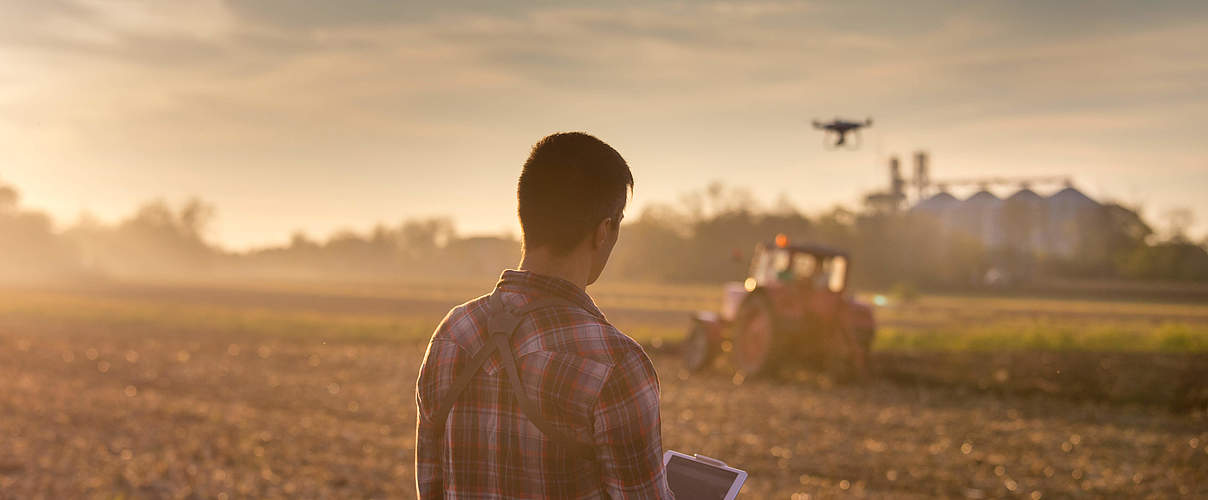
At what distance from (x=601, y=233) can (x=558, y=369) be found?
0.87ft

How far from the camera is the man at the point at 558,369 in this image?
57.3 inches

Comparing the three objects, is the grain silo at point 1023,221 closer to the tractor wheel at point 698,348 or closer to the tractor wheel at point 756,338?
the tractor wheel at point 698,348

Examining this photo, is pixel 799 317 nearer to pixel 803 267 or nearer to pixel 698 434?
pixel 803 267

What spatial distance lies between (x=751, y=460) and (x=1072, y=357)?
25.3 ft

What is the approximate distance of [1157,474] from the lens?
23.9 ft

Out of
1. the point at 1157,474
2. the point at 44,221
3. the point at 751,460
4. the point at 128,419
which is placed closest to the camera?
the point at 1157,474

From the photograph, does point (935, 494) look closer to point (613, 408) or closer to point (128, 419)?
point (613, 408)

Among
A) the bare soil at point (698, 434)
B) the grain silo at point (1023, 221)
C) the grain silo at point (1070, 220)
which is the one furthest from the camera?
the grain silo at point (1023, 221)

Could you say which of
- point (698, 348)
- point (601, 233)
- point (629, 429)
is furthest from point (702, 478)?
point (698, 348)

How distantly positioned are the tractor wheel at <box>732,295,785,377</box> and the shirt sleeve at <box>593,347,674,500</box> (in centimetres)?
1015

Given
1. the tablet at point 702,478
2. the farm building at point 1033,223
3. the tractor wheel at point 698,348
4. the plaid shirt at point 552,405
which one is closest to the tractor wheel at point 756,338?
the tractor wheel at point 698,348

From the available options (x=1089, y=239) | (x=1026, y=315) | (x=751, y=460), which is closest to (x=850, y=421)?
(x=751, y=460)

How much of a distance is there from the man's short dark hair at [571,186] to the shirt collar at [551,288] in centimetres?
7

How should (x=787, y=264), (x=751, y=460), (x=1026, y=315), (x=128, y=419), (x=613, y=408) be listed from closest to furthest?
(x=613, y=408) → (x=751, y=460) → (x=128, y=419) → (x=787, y=264) → (x=1026, y=315)
